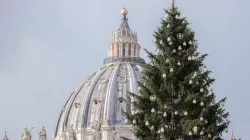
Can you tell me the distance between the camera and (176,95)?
31.5 metres

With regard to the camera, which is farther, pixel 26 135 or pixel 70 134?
pixel 70 134

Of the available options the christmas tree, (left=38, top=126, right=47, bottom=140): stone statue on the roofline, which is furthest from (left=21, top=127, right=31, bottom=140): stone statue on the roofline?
the christmas tree

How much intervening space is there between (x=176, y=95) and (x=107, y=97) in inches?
3193

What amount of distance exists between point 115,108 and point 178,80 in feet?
262

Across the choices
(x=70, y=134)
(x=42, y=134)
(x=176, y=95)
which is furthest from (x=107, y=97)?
(x=176, y=95)

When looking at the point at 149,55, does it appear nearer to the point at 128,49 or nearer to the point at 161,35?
the point at 161,35

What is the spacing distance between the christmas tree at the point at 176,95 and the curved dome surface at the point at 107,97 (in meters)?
71.8

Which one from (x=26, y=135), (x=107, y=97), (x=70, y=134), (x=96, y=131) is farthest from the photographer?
(x=107, y=97)

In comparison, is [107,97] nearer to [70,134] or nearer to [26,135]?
[70,134]

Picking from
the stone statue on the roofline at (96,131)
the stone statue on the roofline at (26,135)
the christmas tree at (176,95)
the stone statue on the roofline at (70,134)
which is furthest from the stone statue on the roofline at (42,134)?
the christmas tree at (176,95)

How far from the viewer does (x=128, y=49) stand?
11912cm

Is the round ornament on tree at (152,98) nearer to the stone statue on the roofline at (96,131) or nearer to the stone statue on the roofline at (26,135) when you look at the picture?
the stone statue on the roofline at (26,135)

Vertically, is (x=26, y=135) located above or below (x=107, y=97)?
below

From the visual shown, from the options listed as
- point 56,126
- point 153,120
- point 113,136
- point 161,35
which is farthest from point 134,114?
point 56,126
